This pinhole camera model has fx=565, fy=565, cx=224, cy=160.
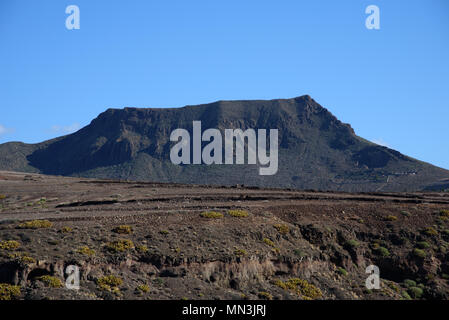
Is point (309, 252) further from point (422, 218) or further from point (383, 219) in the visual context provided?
point (422, 218)

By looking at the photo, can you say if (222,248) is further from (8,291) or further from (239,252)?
(8,291)

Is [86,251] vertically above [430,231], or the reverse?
[86,251]

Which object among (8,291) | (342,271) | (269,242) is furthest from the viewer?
(342,271)

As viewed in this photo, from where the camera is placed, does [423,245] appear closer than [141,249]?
No

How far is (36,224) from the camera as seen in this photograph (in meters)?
35.5

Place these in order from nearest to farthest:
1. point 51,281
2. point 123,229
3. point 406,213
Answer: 1. point 51,281
2. point 123,229
3. point 406,213

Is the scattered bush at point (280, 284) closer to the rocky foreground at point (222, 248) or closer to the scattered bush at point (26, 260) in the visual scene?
the rocky foreground at point (222, 248)

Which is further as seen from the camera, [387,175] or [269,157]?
[269,157]

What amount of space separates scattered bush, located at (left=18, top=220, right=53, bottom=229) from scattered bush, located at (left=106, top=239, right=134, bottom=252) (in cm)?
496

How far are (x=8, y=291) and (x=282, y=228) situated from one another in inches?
791

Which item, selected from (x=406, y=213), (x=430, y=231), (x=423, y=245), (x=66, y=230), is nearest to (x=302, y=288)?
(x=423, y=245)
